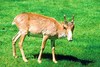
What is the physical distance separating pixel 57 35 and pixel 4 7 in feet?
38.4

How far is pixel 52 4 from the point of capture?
27719mm

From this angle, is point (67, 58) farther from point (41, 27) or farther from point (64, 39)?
point (64, 39)

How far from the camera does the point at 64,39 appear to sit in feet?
62.4

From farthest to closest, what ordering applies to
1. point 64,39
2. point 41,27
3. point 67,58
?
point 64,39
point 67,58
point 41,27

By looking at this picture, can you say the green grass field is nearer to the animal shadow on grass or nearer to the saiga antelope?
the animal shadow on grass

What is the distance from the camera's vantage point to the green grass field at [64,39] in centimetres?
1519

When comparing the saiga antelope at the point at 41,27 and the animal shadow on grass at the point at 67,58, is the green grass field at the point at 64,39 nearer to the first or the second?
the animal shadow on grass at the point at 67,58

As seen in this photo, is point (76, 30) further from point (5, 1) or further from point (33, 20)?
point (5, 1)

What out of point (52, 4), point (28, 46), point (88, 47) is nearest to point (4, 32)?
point (28, 46)

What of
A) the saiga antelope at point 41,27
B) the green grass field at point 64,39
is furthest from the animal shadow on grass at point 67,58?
the saiga antelope at point 41,27

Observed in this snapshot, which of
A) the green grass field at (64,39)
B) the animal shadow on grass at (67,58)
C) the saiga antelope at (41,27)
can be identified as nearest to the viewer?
the saiga antelope at (41,27)

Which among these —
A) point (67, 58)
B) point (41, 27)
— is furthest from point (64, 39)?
point (41, 27)

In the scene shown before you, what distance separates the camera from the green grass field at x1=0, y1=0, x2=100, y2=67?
15188 mm

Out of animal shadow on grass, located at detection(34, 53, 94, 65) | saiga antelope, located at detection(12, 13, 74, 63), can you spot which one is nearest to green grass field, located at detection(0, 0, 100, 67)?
animal shadow on grass, located at detection(34, 53, 94, 65)
